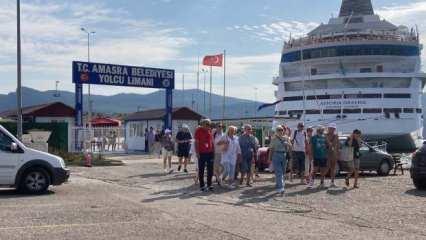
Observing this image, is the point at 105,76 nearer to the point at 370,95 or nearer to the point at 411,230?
the point at 370,95

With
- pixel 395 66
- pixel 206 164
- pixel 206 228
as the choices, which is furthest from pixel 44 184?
pixel 395 66

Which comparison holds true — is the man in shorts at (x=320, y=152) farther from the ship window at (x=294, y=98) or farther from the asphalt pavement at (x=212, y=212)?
the ship window at (x=294, y=98)

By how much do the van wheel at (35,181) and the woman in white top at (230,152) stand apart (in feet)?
14.3

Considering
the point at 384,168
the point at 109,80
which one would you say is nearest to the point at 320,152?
the point at 384,168

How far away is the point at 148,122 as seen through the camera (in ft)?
131

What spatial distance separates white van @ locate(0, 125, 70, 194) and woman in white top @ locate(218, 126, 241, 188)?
13.1ft

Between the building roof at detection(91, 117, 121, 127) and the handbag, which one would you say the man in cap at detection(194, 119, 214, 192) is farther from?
the building roof at detection(91, 117, 121, 127)

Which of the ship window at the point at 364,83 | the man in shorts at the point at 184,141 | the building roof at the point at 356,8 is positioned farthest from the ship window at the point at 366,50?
the man in shorts at the point at 184,141

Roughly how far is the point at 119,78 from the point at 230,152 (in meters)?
20.9

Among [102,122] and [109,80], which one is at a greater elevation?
[109,80]

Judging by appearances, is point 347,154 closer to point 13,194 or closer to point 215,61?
point 13,194

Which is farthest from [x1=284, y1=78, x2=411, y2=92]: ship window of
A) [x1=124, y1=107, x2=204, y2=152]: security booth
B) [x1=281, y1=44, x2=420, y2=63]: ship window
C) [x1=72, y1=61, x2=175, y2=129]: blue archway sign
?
[x1=72, y1=61, x2=175, y2=129]: blue archway sign

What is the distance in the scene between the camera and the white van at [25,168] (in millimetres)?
14062

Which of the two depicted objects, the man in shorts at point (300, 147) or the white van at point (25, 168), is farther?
the man in shorts at point (300, 147)
